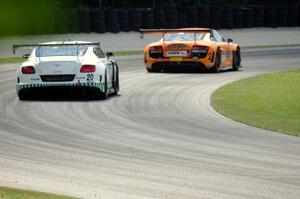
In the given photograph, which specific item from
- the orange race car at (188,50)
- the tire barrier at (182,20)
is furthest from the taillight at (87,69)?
the tire barrier at (182,20)

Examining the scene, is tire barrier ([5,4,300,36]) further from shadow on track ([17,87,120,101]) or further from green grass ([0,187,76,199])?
green grass ([0,187,76,199])

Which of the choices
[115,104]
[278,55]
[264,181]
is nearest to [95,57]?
[115,104]

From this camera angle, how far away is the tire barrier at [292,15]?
3948 cm

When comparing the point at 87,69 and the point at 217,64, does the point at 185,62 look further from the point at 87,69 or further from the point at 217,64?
the point at 87,69

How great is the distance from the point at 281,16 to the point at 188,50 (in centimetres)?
1860

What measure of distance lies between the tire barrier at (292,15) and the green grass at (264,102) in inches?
750

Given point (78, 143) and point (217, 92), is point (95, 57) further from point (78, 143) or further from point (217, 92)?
point (78, 143)

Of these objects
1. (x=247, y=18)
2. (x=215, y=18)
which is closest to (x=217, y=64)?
(x=215, y=18)

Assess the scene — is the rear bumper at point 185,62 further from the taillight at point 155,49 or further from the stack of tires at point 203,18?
the stack of tires at point 203,18

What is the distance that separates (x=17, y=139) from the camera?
8867 mm

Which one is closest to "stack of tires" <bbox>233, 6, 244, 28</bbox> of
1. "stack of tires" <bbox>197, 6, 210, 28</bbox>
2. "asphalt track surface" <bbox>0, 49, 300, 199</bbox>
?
"stack of tires" <bbox>197, 6, 210, 28</bbox>

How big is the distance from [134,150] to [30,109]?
16.0 feet

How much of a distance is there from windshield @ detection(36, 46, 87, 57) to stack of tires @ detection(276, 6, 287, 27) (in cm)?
2511

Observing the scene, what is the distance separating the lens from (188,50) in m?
21.8
